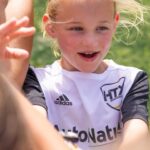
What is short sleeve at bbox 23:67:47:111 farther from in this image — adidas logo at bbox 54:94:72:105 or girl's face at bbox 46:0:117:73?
girl's face at bbox 46:0:117:73

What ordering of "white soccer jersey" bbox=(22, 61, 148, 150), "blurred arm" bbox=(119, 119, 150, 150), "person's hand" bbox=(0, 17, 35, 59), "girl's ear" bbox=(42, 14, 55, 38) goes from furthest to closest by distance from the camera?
"girl's ear" bbox=(42, 14, 55, 38), "white soccer jersey" bbox=(22, 61, 148, 150), "blurred arm" bbox=(119, 119, 150, 150), "person's hand" bbox=(0, 17, 35, 59)

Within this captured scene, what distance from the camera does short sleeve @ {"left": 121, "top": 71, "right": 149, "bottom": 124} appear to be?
107 inches

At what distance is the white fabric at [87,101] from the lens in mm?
2703

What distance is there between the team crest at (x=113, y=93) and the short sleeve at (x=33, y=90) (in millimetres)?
250

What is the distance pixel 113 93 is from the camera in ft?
9.09

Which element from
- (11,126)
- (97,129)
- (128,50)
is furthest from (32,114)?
(128,50)

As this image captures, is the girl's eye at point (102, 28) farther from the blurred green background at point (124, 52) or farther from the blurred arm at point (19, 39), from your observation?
the blurred green background at point (124, 52)

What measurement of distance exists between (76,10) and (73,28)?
0.07 meters

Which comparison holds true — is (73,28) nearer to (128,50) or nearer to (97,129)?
(97,129)

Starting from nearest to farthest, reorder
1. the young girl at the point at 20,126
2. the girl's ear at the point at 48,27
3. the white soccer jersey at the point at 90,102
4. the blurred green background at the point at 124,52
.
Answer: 1. the young girl at the point at 20,126
2. the white soccer jersey at the point at 90,102
3. the girl's ear at the point at 48,27
4. the blurred green background at the point at 124,52

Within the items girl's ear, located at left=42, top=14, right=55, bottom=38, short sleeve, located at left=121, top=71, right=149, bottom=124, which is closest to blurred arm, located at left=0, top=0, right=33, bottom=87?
girl's ear, located at left=42, top=14, right=55, bottom=38

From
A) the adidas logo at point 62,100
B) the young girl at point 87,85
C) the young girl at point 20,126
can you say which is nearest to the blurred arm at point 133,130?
the young girl at point 87,85

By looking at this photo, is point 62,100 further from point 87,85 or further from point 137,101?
point 137,101

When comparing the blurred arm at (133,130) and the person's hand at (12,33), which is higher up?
the person's hand at (12,33)
